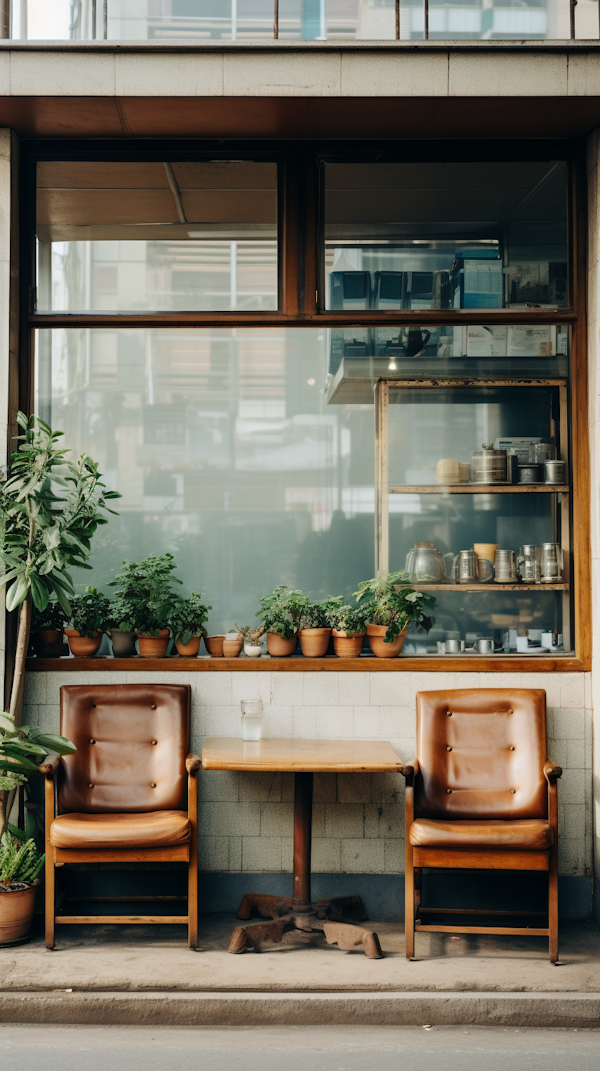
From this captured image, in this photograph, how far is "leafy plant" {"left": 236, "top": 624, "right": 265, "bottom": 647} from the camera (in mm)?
4113

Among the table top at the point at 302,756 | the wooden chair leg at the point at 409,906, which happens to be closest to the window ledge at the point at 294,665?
the table top at the point at 302,756

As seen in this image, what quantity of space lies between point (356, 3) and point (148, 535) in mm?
2751

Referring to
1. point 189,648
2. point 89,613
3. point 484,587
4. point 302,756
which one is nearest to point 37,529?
point 89,613

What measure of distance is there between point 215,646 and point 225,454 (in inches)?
37.3

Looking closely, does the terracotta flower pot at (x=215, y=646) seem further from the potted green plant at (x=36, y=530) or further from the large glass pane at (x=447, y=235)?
the large glass pane at (x=447, y=235)

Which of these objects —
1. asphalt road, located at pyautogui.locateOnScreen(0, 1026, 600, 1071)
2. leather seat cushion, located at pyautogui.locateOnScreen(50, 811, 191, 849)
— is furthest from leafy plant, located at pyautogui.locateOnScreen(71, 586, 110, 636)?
asphalt road, located at pyautogui.locateOnScreen(0, 1026, 600, 1071)

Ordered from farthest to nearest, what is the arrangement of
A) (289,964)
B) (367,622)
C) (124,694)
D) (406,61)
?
(367,622), (124,694), (406,61), (289,964)

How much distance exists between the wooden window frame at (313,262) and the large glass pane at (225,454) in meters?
0.15

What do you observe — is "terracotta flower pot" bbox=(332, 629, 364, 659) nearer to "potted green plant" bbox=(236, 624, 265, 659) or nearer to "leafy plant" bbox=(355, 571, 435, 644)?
"leafy plant" bbox=(355, 571, 435, 644)

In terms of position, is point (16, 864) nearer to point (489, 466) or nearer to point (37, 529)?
point (37, 529)

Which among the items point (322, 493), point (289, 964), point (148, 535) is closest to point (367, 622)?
point (322, 493)

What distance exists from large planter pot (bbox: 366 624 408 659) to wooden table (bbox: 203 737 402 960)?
0.40 metres

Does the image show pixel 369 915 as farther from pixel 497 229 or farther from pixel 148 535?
pixel 497 229

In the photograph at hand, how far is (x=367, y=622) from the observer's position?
13.5 feet
